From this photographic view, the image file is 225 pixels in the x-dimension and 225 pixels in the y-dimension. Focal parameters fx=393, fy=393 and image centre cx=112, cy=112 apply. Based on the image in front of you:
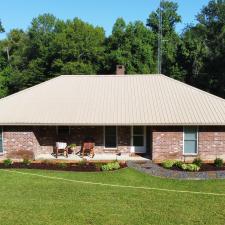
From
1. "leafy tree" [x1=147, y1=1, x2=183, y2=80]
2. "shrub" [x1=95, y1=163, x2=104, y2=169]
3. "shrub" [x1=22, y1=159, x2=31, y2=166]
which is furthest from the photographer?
"leafy tree" [x1=147, y1=1, x2=183, y2=80]

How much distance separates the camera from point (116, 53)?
4675 cm

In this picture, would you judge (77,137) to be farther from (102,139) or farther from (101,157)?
(101,157)

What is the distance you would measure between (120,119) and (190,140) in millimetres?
4040

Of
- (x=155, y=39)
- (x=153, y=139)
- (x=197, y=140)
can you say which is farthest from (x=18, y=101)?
(x=155, y=39)

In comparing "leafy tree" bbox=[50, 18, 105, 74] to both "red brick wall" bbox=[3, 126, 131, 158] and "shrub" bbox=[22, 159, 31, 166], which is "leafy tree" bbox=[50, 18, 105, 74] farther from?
"shrub" bbox=[22, 159, 31, 166]

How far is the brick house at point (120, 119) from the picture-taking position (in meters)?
21.5

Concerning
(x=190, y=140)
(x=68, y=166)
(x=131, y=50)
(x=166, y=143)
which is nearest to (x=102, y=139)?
(x=68, y=166)

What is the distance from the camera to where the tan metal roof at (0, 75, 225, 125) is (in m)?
21.5

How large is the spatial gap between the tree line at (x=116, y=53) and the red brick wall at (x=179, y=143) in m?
21.4

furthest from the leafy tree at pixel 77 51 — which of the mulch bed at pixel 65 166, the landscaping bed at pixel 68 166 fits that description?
the mulch bed at pixel 65 166

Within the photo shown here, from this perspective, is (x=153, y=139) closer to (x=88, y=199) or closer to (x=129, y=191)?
(x=129, y=191)

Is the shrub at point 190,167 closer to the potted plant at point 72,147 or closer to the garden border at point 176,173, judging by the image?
the garden border at point 176,173

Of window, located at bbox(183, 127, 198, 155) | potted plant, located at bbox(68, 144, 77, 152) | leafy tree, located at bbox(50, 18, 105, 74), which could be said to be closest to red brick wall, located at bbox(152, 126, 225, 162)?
window, located at bbox(183, 127, 198, 155)

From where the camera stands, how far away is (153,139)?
21.4 metres
